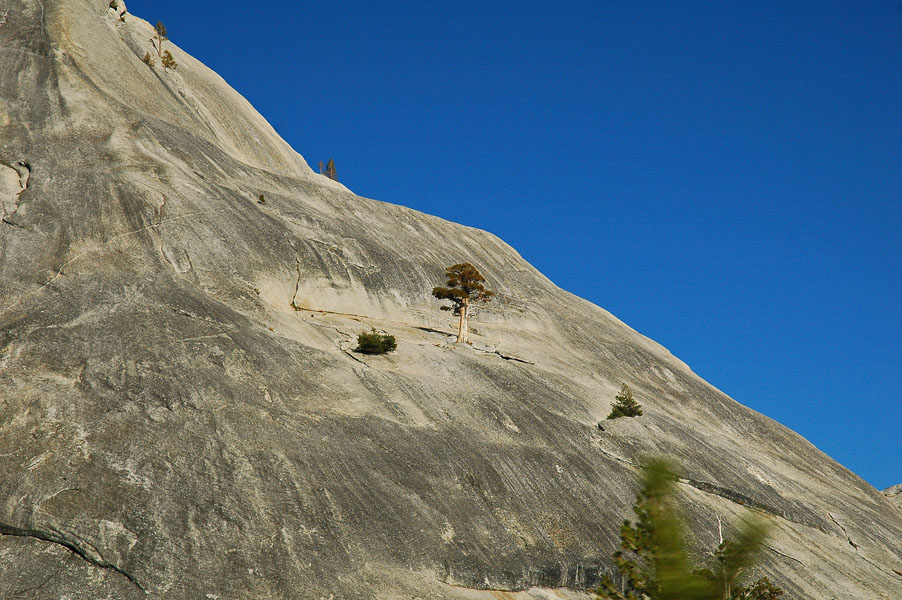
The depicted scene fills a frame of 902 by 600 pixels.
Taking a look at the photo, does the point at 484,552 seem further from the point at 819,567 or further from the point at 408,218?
the point at 408,218

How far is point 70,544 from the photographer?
1717 cm

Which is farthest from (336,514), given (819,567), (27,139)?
(27,139)

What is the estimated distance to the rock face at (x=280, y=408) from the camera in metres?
18.8

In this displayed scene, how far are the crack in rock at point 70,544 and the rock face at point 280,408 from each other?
50mm

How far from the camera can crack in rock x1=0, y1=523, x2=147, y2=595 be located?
17047 mm

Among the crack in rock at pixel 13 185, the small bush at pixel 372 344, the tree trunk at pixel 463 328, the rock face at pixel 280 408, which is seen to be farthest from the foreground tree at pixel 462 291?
the crack in rock at pixel 13 185

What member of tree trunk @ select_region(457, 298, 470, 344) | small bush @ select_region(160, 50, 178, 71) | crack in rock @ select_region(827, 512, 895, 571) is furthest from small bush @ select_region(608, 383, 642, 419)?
small bush @ select_region(160, 50, 178, 71)

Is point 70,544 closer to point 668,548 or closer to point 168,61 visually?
point 668,548

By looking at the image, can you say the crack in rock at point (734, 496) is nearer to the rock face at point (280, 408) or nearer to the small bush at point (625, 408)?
the rock face at point (280, 408)

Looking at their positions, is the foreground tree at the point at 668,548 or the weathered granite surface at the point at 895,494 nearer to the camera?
the foreground tree at the point at 668,548

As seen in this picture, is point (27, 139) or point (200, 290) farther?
point (27, 139)

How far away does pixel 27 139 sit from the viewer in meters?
33.9

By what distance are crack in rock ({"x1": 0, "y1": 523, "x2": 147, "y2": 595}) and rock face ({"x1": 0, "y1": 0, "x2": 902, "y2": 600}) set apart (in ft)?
0.16

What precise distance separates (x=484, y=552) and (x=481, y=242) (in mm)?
33120
